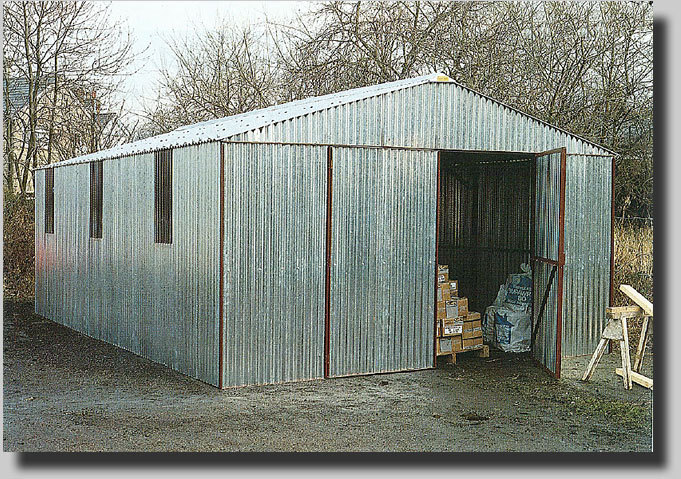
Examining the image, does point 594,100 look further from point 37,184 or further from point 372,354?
point 37,184

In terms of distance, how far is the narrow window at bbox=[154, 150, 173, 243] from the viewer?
10.1 meters

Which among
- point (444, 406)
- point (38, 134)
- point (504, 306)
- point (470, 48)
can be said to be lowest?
point (444, 406)

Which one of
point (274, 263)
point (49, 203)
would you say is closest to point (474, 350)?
point (274, 263)

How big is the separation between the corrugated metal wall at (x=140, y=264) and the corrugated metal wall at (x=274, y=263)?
0.20m

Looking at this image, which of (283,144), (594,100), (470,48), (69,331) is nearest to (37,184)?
(69,331)

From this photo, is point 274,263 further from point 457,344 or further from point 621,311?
point 621,311

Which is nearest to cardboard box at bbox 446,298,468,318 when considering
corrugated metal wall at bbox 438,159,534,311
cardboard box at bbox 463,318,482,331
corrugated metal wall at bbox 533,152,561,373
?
cardboard box at bbox 463,318,482,331

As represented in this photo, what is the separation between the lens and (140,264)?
11.0 m

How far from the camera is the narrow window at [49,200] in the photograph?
14.5m

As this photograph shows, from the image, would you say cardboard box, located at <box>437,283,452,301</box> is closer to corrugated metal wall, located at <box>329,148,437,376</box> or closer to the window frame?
corrugated metal wall, located at <box>329,148,437,376</box>

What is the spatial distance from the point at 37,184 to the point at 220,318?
7767 mm

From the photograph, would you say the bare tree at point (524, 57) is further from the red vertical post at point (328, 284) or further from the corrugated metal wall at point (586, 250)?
the red vertical post at point (328, 284)

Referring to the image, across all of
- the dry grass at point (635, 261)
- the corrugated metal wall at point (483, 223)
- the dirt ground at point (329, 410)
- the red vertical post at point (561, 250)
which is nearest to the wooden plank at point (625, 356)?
the dirt ground at point (329, 410)

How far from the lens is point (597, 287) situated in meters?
11.2
